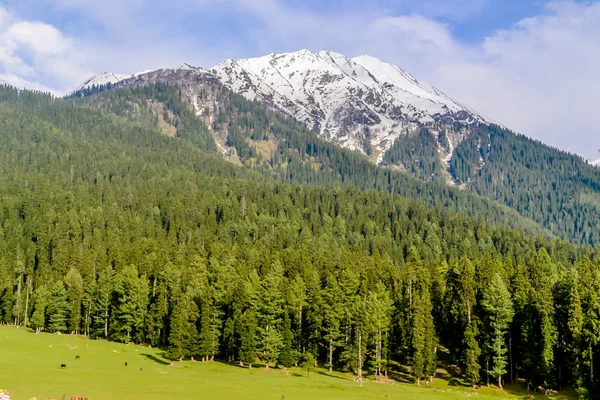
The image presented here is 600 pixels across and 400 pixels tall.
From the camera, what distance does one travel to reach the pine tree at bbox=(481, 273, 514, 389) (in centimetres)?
9012

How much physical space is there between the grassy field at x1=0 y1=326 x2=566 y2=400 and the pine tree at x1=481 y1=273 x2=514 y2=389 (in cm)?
503

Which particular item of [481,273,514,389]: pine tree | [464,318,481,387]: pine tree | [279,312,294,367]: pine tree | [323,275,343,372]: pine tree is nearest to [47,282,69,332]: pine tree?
[279,312,294,367]: pine tree

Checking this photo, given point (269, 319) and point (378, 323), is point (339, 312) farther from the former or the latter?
point (269, 319)

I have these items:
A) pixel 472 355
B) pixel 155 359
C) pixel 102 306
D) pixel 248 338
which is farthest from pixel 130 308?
pixel 472 355

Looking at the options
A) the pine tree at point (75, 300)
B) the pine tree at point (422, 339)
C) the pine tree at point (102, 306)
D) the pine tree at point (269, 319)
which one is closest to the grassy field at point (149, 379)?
the pine tree at point (422, 339)

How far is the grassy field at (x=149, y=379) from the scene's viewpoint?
203ft

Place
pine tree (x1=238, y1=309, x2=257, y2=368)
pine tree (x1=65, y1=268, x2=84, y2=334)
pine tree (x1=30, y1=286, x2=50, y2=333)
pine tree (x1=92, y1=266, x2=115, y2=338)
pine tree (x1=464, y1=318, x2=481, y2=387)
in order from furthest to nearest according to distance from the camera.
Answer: pine tree (x1=65, y1=268, x2=84, y2=334)
pine tree (x1=92, y1=266, x2=115, y2=338)
pine tree (x1=30, y1=286, x2=50, y2=333)
pine tree (x1=238, y1=309, x2=257, y2=368)
pine tree (x1=464, y1=318, x2=481, y2=387)

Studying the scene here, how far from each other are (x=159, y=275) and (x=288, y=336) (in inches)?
1684

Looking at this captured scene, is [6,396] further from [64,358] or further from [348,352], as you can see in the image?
[348,352]

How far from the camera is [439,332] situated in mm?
112688

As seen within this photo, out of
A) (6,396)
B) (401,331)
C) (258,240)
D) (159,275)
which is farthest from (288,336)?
(258,240)

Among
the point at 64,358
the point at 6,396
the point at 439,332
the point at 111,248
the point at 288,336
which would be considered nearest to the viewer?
the point at 6,396

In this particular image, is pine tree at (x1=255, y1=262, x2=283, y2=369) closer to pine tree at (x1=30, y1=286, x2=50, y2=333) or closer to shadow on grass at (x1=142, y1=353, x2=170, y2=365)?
shadow on grass at (x1=142, y1=353, x2=170, y2=365)

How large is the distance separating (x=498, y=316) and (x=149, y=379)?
58209mm
